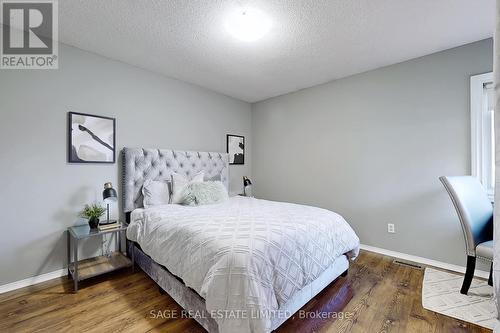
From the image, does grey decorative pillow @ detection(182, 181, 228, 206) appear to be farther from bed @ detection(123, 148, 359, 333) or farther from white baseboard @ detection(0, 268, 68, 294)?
white baseboard @ detection(0, 268, 68, 294)

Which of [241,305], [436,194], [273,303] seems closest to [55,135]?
[241,305]

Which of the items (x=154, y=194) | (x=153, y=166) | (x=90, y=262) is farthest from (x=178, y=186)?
(x=90, y=262)

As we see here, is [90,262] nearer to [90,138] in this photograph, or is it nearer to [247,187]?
[90,138]

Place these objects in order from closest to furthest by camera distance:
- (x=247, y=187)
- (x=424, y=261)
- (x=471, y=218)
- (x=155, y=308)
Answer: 1. (x=155, y=308)
2. (x=471, y=218)
3. (x=424, y=261)
4. (x=247, y=187)

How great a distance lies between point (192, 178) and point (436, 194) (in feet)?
10.2

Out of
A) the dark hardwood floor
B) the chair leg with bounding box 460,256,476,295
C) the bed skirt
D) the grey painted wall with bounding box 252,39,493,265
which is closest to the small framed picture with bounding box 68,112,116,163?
the bed skirt

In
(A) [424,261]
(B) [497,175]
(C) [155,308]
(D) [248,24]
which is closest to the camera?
(B) [497,175]

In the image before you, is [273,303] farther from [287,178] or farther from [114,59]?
[114,59]

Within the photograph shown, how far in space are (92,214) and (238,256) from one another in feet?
6.26

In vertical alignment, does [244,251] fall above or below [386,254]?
above

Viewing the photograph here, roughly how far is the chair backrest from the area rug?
40cm

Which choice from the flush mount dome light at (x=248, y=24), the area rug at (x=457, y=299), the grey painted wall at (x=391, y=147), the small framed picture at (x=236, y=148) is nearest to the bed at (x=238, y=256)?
the area rug at (x=457, y=299)

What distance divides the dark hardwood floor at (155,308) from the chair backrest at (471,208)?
0.67 meters

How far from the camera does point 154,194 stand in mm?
2699
